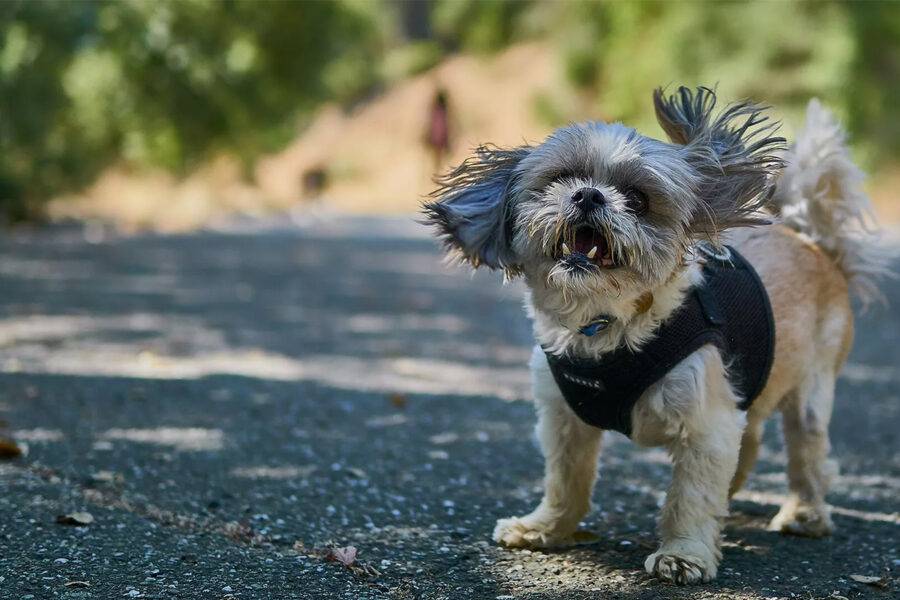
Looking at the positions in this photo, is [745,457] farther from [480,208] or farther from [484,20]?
[484,20]

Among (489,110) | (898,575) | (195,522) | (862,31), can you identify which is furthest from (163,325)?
(489,110)

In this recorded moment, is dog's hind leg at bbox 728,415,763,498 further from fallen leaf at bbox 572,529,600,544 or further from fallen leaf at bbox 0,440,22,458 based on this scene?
fallen leaf at bbox 0,440,22,458

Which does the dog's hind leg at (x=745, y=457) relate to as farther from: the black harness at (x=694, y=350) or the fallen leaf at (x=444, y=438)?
the fallen leaf at (x=444, y=438)

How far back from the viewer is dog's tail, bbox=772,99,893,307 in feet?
15.0

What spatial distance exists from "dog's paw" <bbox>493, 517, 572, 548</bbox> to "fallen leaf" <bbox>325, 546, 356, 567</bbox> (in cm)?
62

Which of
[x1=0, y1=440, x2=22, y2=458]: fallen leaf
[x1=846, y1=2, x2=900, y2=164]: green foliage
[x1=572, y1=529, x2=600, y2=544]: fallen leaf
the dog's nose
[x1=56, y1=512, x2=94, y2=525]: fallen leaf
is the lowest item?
[x1=0, y1=440, x2=22, y2=458]: fallen leaf

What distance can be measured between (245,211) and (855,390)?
2139cm

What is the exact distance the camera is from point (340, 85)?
2812 centimetres

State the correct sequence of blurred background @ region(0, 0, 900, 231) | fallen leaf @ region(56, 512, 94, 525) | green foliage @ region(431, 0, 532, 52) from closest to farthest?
fallen leaf @ region(56, 512, 94, 525) → blurred background @ region(0, 0, 900, 231) → green foliage @ region(431, 0, 532, 52)

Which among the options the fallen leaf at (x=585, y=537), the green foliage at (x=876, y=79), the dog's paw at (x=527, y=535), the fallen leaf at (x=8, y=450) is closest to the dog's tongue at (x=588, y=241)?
the dog's paw at (x=527, y=535)

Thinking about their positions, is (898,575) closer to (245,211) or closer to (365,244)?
(365,244)

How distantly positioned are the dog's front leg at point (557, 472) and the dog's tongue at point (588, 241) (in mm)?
617

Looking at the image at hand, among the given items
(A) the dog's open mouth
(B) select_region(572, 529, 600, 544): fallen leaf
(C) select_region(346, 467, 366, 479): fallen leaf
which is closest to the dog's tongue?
(A) the dog's open mouth

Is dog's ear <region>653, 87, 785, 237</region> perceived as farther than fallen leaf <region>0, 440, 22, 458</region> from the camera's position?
No
